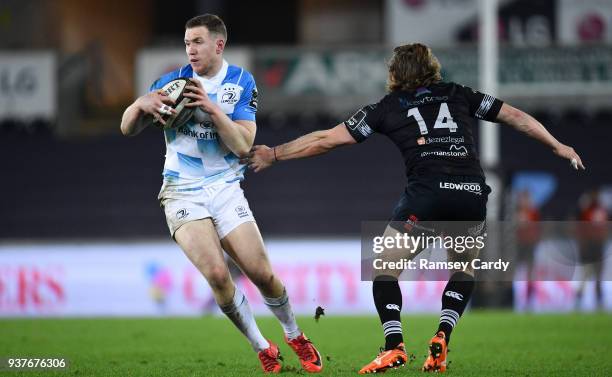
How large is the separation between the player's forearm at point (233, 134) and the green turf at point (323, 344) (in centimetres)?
157

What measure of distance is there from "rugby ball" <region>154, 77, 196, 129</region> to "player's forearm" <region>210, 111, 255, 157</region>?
8.1 inches

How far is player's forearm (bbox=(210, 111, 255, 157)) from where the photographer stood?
721 cm

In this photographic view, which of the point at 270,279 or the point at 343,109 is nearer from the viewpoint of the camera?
the point at 270,279

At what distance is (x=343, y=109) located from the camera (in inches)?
816

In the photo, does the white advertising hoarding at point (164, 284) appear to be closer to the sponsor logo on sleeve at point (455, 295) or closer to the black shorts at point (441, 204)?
the sponsor logo on sleeve at point (455, 295)

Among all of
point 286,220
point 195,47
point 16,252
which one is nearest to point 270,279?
point 195,47

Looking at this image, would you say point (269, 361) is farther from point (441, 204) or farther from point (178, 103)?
point (178, 103)

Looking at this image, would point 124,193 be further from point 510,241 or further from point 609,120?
point 609,120

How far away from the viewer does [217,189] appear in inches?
298

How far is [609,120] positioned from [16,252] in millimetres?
11149

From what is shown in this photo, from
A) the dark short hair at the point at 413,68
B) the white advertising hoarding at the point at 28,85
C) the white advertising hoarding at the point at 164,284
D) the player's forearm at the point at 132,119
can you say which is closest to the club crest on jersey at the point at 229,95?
the player's forearm at the point at 132,119

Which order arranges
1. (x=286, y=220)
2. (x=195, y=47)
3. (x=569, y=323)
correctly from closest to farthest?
(x=195, y=47) < (x=569, y=323) < (x=286, y=220)

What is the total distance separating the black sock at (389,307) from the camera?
7.29 meters

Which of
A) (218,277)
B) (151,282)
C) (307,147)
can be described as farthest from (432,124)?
(151,282)
